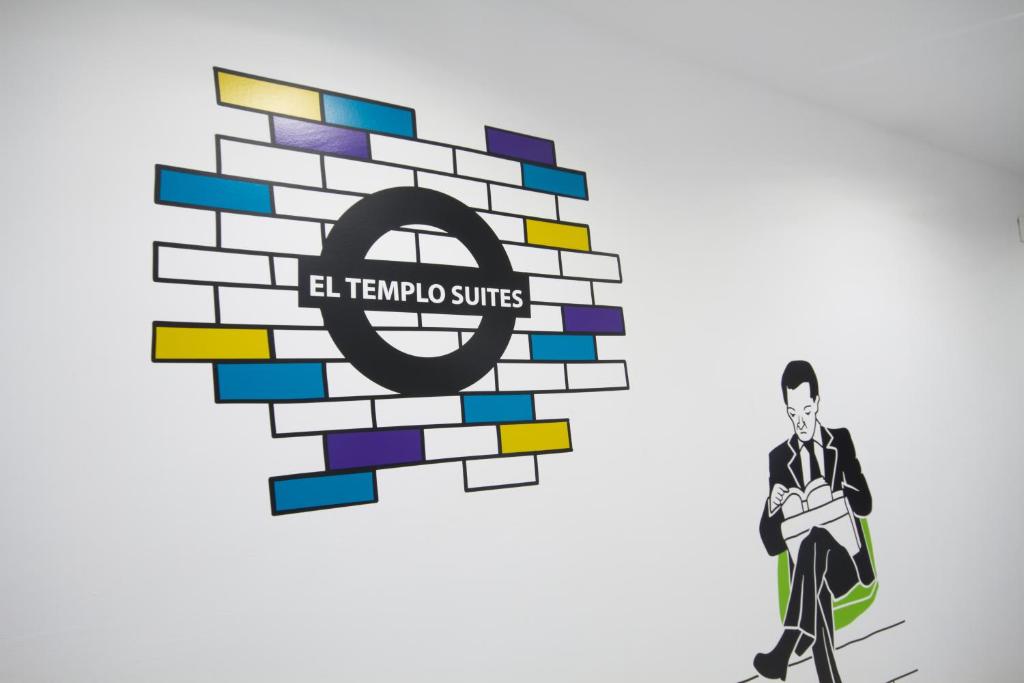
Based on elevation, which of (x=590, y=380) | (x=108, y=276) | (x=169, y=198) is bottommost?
(x=590, y=380)

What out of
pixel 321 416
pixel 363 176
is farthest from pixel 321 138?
pixel 321 416

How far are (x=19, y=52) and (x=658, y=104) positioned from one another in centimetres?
181

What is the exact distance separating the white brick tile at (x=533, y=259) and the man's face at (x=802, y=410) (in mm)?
1117

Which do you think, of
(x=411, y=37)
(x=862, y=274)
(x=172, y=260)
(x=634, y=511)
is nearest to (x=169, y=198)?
(x=172, y=260)

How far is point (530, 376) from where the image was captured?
1.81 m

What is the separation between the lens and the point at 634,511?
1.93 metres

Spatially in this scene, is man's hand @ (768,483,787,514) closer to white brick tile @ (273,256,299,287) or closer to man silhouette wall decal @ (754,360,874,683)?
man silhouette wall decal @ (754,360,874,683)

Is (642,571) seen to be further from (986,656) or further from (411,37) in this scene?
(986,656)

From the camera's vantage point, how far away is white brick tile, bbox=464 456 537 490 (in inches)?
65.6

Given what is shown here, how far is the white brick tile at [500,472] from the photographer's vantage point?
5.47 ft

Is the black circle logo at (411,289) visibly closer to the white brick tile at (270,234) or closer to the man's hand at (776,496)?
the white brick tile at (270,234)

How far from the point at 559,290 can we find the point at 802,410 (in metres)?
1.18

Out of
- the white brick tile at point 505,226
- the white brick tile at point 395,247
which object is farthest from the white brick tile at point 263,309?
the white brick tile at point 505,226

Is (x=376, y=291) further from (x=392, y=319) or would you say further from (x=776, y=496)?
(x=776, y=496)
